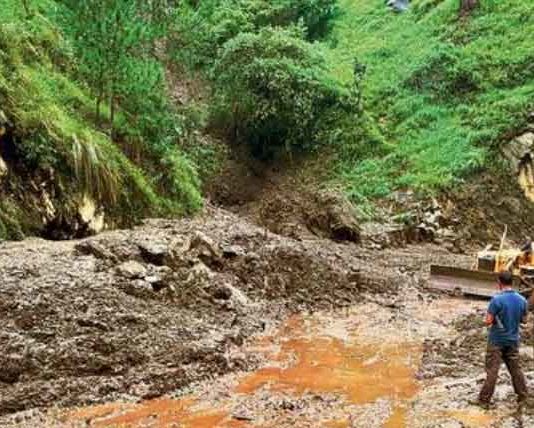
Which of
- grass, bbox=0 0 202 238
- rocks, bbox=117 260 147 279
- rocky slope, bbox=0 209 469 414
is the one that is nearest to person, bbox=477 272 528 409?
rocky slope, bbox=0 209 469 414

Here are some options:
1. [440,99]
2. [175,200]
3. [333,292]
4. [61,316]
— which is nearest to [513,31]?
[440,99]

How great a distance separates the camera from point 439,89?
108 feet

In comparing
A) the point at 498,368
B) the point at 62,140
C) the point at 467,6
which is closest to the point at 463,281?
the point at 498,368

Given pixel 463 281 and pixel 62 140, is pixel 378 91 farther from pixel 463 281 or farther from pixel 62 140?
pixel 62 140

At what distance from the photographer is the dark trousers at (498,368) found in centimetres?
895

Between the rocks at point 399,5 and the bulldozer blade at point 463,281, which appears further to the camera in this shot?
the rocks at point 399,5

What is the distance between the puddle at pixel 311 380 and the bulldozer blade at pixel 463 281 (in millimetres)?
3704

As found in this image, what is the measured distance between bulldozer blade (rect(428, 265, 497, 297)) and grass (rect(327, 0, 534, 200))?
1000cm

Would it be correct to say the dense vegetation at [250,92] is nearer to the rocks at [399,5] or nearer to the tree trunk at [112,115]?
the tree trunk at [112,115]

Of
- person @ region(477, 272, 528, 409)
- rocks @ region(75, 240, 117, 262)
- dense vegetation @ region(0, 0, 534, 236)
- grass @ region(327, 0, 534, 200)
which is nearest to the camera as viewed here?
person @ region(477, 272, 528, 409)

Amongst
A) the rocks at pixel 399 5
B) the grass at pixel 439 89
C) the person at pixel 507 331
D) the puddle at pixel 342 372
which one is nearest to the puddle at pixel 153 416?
the puddle at pixel 342 372

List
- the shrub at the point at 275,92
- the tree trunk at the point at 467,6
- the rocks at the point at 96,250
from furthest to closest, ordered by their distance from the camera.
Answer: the tree trunk at the point at 467,6 < the shrub at the point at 275,92 < the rocks at the point at 96,250

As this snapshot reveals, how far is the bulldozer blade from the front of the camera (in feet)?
54.9

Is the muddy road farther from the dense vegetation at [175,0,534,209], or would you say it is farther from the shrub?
the shrub
